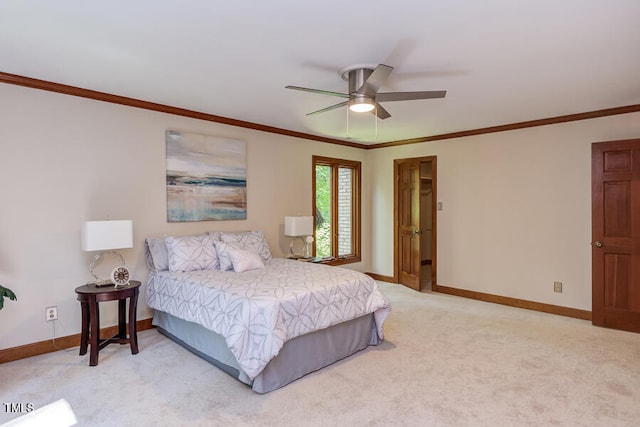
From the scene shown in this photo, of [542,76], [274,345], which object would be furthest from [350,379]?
[542,76]

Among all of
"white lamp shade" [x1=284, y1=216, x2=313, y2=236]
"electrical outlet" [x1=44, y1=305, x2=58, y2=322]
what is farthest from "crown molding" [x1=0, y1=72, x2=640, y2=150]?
"electrical outlet" [x1=44, y1=305, x2=58, y2=322]

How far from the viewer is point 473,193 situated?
529 cm

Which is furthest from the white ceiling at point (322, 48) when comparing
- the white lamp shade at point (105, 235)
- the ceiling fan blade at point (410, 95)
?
the white lamp shade at point (105, 235)

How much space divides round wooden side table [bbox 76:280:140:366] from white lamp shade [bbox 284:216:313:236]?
204cm

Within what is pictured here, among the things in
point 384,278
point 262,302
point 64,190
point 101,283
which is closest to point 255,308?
point 262,302

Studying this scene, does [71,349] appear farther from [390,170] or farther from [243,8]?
[390,170]

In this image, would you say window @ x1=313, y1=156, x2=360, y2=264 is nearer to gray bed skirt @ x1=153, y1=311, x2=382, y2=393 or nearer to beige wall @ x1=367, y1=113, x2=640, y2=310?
beige wall @ x1=367, y1=113, x2=640, y2=310

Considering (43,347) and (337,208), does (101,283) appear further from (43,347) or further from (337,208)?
(337,208)

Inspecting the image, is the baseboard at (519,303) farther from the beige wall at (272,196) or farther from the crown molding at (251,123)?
the crown molding at (251,123)

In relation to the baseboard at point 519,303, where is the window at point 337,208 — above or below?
above

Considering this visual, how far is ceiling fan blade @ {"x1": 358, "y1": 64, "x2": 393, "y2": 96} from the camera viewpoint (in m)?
2.44

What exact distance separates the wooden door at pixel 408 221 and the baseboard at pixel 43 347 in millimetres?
4107

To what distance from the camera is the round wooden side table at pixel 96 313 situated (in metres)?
3.05

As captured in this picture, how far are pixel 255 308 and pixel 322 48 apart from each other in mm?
1846
